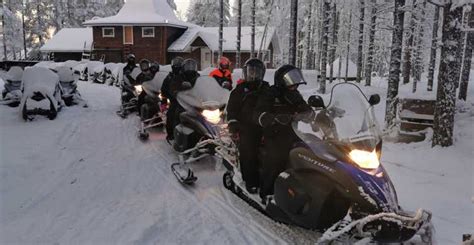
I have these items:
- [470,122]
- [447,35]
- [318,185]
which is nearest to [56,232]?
[318,185]

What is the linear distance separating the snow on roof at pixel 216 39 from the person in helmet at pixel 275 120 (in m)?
29.9

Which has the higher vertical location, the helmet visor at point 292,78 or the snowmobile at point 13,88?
the helmet visor at point 292,78

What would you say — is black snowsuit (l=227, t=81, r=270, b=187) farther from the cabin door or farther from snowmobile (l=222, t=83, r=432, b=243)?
the cabin door

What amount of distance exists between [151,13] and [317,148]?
3755 cm

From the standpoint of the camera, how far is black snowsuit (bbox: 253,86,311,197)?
442cm

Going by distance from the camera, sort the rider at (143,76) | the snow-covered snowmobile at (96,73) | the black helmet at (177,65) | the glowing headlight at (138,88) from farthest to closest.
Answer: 1. the snow-covered snowmobile at (96,73)
2. the glowing headlight at (138,88)
3. the rider at (143,76)
4. the black helmet at (177,65)

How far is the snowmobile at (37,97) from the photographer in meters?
10.2

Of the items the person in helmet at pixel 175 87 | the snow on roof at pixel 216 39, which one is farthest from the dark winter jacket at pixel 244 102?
the snow on roof at pixel 216 39

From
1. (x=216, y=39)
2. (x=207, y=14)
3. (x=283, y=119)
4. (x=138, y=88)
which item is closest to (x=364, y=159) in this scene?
(x=283, y=119)

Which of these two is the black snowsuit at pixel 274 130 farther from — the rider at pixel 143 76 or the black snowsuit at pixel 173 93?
the rider at pixel 143 76

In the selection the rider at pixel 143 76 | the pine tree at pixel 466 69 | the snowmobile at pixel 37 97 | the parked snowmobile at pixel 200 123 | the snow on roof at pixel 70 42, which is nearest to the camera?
the parked snowmobile at pixel 200 123

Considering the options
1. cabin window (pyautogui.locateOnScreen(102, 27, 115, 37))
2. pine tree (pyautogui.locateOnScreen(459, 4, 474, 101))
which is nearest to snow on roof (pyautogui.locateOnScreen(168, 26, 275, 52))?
cabin window (pyautogui.locateOnScreen(102, 27, 115, 37))

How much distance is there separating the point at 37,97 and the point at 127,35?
97.4 ft

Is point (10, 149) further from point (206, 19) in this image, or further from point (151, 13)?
point (206, 19)
